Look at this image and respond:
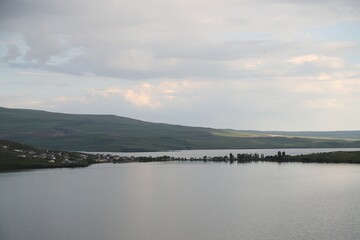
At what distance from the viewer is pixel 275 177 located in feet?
302

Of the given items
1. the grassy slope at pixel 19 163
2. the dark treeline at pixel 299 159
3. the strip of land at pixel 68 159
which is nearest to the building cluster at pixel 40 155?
the strip of land at pixel 68 159

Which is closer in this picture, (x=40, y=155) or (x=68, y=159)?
(x=40, y=155)

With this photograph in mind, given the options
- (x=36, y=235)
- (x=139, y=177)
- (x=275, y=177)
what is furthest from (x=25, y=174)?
(x=36, y=235)

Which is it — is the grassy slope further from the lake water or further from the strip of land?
the lake water

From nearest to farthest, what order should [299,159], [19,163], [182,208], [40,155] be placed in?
[182,208], [19,163], [299,159], [40,155]

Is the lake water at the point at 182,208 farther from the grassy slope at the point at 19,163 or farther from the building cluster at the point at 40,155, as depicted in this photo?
the building cluster at the point at 40,155

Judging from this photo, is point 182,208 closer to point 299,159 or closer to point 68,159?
point 299,159

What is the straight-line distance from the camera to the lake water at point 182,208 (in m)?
45.1

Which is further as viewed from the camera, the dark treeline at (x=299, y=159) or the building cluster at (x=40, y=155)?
the building cluster at (x=40, y=155)

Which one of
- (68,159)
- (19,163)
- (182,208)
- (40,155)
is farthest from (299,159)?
(182,208)

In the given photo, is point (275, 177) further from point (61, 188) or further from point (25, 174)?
point (25, 174)

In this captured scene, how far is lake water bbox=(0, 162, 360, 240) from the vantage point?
148 ft

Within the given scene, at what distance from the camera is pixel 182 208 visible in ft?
189

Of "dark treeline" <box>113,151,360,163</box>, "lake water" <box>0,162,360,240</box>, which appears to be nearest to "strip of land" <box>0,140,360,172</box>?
"dark treeline" <box>113,151,360,163</box>
